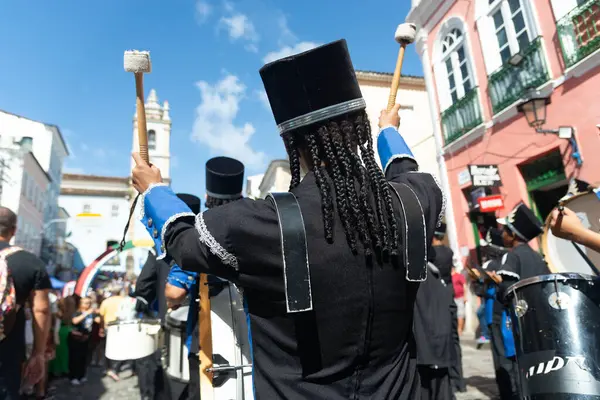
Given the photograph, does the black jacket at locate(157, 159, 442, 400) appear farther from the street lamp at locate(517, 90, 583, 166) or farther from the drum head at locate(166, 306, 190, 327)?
the street lamp at locate(517, 90, 583, 166)

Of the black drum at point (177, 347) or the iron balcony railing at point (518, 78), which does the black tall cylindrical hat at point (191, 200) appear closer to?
the black drum at point (177, 347)

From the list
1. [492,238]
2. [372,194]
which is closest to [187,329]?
[372,194]

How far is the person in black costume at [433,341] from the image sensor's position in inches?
136

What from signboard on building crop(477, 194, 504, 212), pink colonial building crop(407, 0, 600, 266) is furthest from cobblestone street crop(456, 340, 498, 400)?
signboard on building crop(477, 194, 504, 212)

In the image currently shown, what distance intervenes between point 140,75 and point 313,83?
2.37 feet

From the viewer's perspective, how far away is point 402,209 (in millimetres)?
1428

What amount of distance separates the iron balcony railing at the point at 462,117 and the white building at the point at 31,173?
2476cm

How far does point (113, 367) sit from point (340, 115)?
356 inches

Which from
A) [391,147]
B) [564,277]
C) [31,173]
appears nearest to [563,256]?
[564,277]

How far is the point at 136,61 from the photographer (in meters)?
1.62

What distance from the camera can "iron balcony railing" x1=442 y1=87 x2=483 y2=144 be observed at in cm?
998

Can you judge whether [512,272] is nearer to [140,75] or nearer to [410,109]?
[140,75]

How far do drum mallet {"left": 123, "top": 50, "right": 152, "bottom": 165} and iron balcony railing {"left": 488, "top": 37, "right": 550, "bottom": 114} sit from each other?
8.31m

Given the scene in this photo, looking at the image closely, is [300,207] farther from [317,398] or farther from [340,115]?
[317,398]
